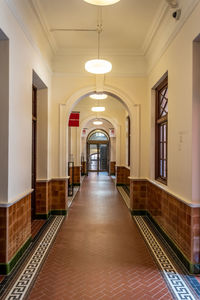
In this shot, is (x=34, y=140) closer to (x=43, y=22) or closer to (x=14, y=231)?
(x=43, y=22)

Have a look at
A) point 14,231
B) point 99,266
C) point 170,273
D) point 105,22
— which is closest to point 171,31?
point 105,22

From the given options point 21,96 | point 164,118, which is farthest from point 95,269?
point 164,118

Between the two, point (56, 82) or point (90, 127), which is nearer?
point (56, 82)

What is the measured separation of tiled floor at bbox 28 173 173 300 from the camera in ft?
8.82

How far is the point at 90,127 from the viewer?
1780 centimetres

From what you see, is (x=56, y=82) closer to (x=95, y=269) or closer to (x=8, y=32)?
(x=8, y=32)

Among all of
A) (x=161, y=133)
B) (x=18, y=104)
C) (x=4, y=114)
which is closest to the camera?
(x=4, y=114)

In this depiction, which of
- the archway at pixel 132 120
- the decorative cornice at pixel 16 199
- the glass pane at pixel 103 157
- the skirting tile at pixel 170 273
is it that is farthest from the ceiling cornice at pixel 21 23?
the glass pane at pixel 103 157

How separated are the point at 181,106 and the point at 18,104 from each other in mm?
2473

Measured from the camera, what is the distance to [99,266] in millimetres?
3330

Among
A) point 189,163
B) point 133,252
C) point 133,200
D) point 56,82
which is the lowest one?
point 133,252

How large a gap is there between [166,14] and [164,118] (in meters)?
1.94

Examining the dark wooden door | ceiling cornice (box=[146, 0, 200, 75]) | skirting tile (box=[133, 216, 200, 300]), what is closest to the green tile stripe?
the dark wooden door

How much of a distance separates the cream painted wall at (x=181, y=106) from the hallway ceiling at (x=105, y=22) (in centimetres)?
85
